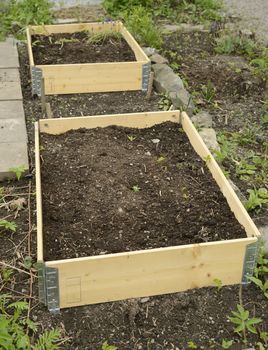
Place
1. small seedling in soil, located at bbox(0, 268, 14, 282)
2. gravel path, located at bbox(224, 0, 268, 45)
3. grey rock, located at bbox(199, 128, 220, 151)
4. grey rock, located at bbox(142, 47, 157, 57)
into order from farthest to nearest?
gravel path, located at bbox(224, 0, 268, 45), grey rock, located at bbox(142, 47, 157, 57), grey rock, located at bbox(199, 128, 220, 151), small seedling in soil, located at bbox(0, 268, 14, 282)

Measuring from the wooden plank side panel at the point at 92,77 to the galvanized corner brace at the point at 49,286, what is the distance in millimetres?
2797

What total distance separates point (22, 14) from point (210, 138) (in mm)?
3744

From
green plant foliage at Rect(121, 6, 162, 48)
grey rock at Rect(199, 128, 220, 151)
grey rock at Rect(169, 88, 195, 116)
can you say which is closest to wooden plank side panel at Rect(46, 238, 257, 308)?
grey rock at Rect(199, 128, 220, 151)

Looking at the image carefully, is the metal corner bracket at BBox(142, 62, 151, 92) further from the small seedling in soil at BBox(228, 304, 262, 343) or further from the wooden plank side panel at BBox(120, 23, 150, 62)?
the small seedling in soil at BBox(228, 304, 262, 343)

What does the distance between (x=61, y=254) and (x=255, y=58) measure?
4.23m

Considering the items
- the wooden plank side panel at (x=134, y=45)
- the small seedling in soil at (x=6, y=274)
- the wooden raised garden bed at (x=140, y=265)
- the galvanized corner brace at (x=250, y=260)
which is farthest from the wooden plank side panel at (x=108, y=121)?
the galvanized corner brace at (x=250, y=260)

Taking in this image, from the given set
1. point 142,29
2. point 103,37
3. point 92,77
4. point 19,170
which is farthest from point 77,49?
point 19,170

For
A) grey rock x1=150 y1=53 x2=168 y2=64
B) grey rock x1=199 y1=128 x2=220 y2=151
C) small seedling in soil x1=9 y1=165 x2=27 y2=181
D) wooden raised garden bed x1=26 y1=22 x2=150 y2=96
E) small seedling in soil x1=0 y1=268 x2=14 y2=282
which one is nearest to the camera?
small seedling in soil x1=0 y1=268 x2=14 y2=282

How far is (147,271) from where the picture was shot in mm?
2873

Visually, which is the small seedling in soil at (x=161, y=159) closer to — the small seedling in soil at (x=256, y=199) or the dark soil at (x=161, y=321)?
the small seedling in soil at (x=256, y=199)

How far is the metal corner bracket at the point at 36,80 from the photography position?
505 centimetres

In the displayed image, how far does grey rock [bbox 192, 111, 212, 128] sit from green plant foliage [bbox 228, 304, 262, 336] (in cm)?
228

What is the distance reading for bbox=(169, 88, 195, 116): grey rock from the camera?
497cm

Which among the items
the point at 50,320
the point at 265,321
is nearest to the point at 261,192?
the point at 265,321
